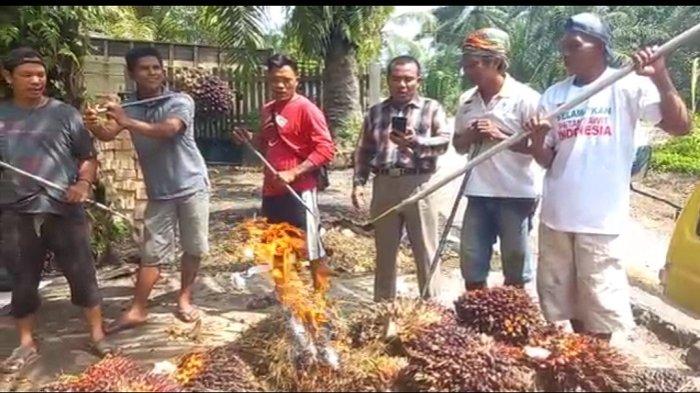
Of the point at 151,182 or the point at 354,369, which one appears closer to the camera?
the point at 354,369

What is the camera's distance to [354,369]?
263 centimetres

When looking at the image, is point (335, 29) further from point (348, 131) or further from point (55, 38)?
point (55, 38)

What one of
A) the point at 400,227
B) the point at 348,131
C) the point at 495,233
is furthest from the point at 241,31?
the point at 348,131

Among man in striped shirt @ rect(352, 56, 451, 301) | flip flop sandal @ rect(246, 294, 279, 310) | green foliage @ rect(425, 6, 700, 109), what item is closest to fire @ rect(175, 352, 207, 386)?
man in striped shirt @ rect(352, 56, 451, 301)

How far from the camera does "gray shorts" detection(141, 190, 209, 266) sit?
4844 millimetres

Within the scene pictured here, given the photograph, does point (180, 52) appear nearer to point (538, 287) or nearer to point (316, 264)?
point (316, 264)

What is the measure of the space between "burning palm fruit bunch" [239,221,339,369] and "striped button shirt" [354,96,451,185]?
2.77 feet

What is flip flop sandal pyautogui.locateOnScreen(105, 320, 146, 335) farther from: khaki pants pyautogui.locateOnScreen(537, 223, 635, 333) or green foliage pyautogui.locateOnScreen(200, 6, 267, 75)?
khaki pants pyautogui.locateOnScreen(537, 223, 635, 333)

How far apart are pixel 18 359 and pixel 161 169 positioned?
1363mm

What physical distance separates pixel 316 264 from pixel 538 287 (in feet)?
5.60

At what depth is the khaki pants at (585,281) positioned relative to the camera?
3.47 metres

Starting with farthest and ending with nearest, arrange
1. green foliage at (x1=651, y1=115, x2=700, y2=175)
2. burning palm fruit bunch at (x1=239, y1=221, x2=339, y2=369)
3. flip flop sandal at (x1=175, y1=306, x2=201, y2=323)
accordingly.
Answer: green foliage at (x1=651, y1=115, x2=700, y2=175), flip flop sandal at (x1=175, y1=306, x2=201, y2=323), burning palm fruit bunch at (x1=239, y1=221, x2=339, y2=369)

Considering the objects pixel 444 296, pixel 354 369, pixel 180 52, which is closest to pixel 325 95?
pixel 180 52

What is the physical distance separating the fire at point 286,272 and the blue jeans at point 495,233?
90cm
